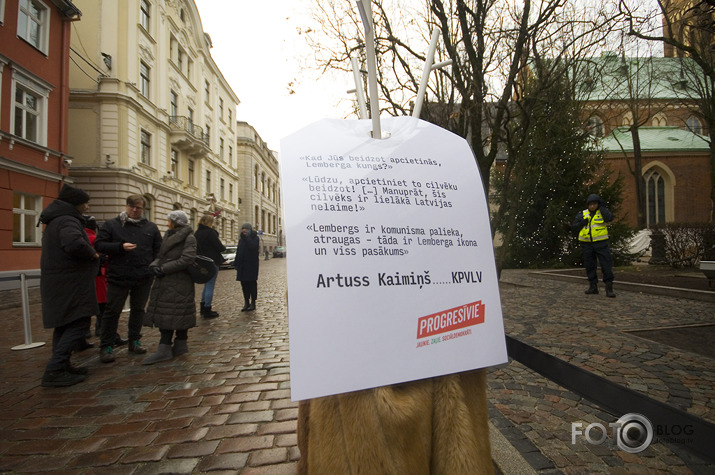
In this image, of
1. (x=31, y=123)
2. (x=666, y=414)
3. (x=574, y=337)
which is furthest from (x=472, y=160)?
(x=31, y=123)

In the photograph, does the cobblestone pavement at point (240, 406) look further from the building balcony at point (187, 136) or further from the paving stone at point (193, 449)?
the building balcony at point (187, 136)

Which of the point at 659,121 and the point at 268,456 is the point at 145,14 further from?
the point at 659,121

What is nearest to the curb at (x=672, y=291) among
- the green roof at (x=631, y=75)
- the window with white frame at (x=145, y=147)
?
the green roof at (x=631, y=75)

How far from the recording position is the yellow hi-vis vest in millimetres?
7164

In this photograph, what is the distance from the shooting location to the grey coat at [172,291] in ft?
13.5

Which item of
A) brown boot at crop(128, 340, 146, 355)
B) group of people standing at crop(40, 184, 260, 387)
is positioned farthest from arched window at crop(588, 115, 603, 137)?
brown boot at crop(128, 340, 146, 355)

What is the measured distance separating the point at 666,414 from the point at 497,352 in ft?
1.32

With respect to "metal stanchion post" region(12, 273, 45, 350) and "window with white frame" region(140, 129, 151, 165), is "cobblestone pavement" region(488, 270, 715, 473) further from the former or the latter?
"window with white frame" region(140, 129, 151, 165)

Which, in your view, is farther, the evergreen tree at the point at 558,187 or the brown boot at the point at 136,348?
the evergreen tree at the point at 558,187

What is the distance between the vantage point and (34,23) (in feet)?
45.5

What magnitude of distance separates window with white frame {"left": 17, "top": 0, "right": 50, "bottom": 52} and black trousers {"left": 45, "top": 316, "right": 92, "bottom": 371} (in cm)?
1489

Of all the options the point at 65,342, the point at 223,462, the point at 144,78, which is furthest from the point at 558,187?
the point at 144,78

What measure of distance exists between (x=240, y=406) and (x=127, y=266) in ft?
7.89

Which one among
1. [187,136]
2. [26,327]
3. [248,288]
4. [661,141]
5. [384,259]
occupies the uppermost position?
[661,141]
